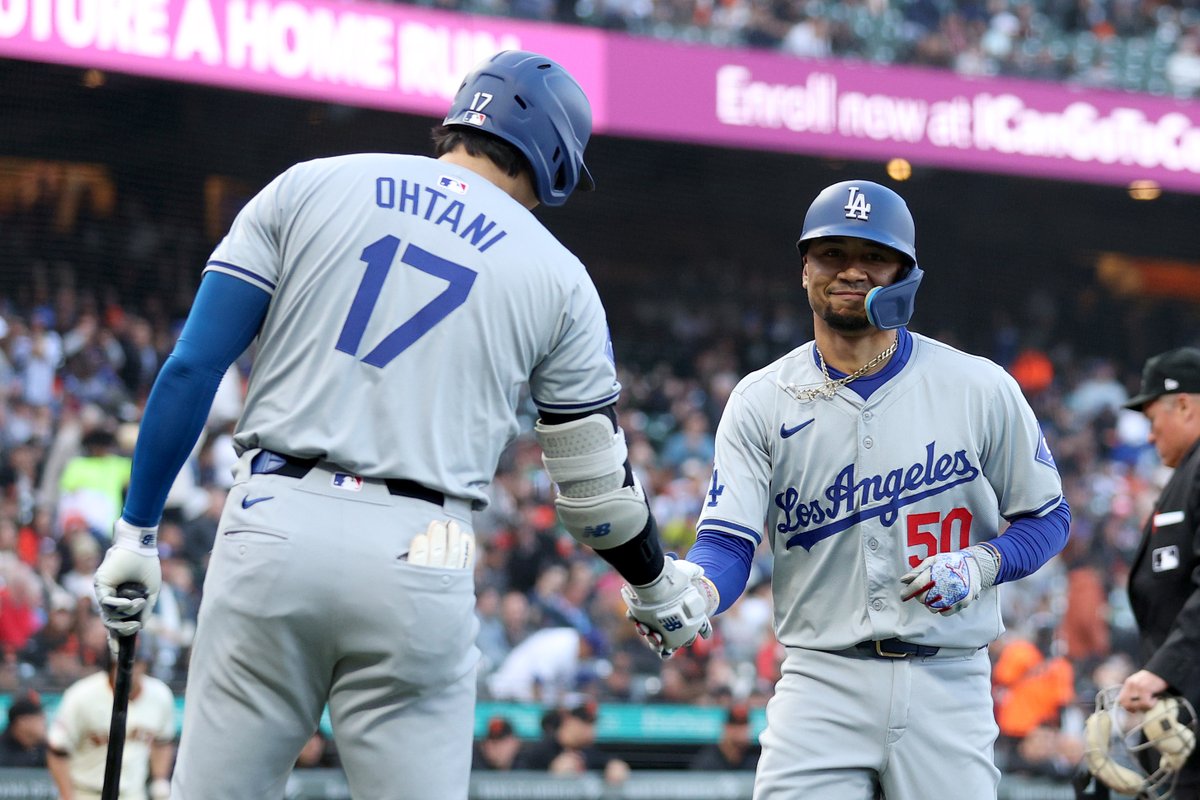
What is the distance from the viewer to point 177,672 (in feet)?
31.2

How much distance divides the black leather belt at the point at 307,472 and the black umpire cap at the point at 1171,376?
3.72 meters

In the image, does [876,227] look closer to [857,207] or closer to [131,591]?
[857,207]

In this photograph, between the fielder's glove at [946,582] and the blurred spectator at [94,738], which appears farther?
the blurred spectator at [94,738]

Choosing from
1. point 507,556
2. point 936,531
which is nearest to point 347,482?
point 936,531

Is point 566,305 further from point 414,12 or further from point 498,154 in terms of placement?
point 414,12

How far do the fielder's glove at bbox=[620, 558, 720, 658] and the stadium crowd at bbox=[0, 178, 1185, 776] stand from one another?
623cm

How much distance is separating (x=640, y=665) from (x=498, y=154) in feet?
27.3

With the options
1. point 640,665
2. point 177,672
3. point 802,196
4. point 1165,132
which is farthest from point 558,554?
point 1165,132

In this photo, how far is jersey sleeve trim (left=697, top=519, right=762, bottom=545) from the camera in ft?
13.3

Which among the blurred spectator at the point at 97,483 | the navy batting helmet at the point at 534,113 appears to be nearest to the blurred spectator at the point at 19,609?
the blurred spectator at the point at 97,483

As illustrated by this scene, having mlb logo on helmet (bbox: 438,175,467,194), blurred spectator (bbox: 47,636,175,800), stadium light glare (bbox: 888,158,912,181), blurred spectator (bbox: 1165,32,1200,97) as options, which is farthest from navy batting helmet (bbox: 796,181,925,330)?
blurred spectator (bbox: 1165,32,1200,97)

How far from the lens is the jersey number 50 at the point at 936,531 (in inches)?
158

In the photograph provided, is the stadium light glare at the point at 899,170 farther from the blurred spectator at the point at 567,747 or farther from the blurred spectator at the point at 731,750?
the blurred spectator at the point at 567,747

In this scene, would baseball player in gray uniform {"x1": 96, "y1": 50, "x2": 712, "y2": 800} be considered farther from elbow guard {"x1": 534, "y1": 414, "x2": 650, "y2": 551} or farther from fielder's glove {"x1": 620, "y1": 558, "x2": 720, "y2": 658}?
fielder's glove {"x1": 620, "y1": 558, "x2": 720, "y2": 658}
